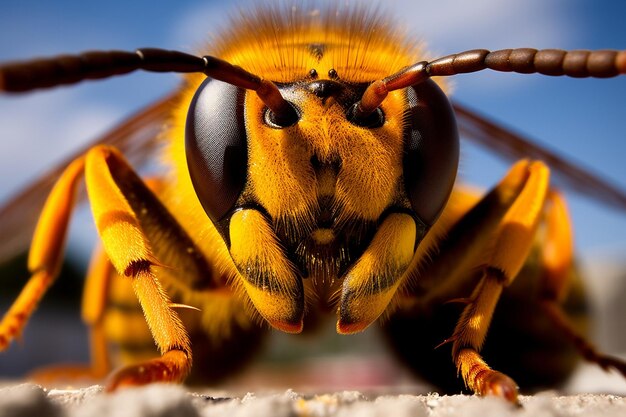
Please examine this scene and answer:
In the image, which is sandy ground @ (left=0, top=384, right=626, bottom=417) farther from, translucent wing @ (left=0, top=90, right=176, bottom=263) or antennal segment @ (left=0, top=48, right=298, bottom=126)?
translucent wing @ (left=0, top=90, right=176, bottom=263)

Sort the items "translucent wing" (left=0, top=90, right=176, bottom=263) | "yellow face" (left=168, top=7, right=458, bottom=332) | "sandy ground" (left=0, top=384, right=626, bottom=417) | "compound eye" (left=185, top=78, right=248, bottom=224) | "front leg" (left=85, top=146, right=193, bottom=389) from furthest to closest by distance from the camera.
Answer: "translucent wing" (left=0, top=90, right=176, bottom=263)
"compound eye" (left=185, top=78, right=248, bottom=224)
"yellow face" (left=168, top=7, right=458, bottom=332)
"front leg" (left=85, top=146, right=193, bottom=389)
"sandy ground" (left=0, top=384, right=626, bottom=417)

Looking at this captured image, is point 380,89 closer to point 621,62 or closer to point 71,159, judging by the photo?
point 621,62

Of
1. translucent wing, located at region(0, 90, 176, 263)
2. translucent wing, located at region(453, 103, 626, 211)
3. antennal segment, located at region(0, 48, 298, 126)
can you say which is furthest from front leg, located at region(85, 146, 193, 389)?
translucent wing, located at region(453, 103, 626, 211)

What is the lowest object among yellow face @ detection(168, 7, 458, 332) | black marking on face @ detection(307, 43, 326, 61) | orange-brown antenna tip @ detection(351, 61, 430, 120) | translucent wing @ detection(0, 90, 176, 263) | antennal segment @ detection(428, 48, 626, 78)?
translucent wing @ detection(0, 90, 176, 263)

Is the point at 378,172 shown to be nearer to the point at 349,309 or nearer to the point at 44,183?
the point at 349,309

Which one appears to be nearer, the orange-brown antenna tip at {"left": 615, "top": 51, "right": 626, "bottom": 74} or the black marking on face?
the orange-brown antenna tip at {"left": 615, "top": 51, "right": 626, "bottom": 74}

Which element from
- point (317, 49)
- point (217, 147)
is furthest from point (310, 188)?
point (317, 49)

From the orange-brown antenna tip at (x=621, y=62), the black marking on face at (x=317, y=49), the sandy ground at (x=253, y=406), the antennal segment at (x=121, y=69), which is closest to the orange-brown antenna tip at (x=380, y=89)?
the antennal segment at (x=121, y=69)
